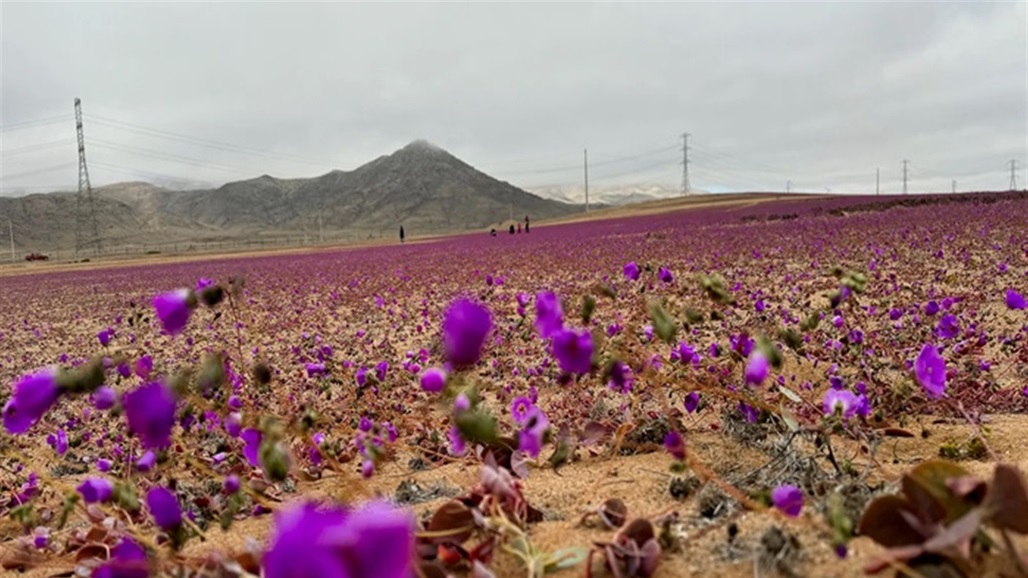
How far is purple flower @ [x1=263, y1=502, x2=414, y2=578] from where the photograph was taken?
2.17ft

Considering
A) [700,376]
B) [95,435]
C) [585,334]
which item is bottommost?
[95,435]

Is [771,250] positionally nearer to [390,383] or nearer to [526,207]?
[390,383]

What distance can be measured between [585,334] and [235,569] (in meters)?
0.79

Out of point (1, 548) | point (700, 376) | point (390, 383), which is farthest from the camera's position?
point (390, 383)

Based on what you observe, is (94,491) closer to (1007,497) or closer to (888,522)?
(888,522)

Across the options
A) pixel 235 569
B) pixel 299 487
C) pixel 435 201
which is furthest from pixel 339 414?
pixel 435 201

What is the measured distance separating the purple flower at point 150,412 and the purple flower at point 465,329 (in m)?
0.46

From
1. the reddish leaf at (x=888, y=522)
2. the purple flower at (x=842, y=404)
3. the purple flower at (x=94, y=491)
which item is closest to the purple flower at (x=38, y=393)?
the purple flower at (x=94, y=491)

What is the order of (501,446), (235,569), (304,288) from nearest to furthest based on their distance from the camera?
(235,569) → (501,446) → (304,288)

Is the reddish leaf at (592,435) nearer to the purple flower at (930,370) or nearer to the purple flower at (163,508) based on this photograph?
the purple flower at (930,370)

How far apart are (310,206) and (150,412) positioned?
545ft

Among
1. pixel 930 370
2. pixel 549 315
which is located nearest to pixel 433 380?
pixel 549 315

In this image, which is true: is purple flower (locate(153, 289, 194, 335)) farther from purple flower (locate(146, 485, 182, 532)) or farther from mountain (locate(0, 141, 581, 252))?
mountain (locate(0, 141, 581, 252))

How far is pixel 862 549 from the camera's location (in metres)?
1.33
